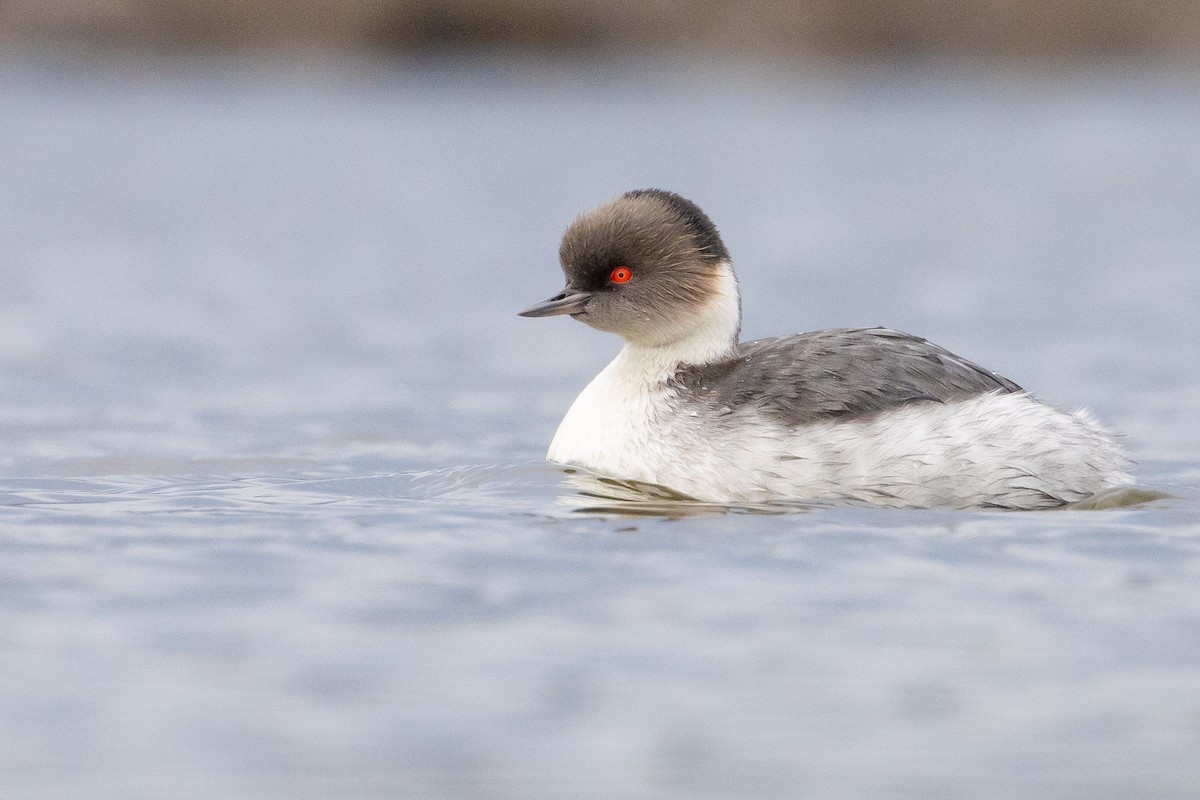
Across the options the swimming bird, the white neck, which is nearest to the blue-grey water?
the swimming bird

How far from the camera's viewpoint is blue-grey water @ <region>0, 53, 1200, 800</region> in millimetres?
4602

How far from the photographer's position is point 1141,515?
7008 mm

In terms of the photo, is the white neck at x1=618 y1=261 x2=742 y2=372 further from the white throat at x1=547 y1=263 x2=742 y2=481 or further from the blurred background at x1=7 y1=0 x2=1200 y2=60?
the blurred background at x1=7 y1=0 x2=1200 y2=60

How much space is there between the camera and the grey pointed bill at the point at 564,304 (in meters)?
7.75

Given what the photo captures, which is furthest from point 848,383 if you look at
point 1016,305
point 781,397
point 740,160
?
point 740,160

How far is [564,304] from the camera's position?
782cm

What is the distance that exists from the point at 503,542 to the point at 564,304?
5.03ft

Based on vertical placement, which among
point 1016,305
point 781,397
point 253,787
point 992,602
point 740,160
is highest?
point 740,160

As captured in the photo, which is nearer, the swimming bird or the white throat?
the swimming bird

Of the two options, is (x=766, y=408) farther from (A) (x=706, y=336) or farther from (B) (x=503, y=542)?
(B) (x=503, y=542)

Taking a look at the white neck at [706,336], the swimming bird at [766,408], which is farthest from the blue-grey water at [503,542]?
the white neck at [706,336]

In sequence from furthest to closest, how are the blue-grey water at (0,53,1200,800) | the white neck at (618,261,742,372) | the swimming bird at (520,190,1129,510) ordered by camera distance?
the white neck at (618,261,742,372)
the swimming bird at (520,190,1129,510)
the blue-grey water at (0,53,1200,800)

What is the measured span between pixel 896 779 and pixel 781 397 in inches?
118

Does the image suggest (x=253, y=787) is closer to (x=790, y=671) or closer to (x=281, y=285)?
(x=790, y=671)
